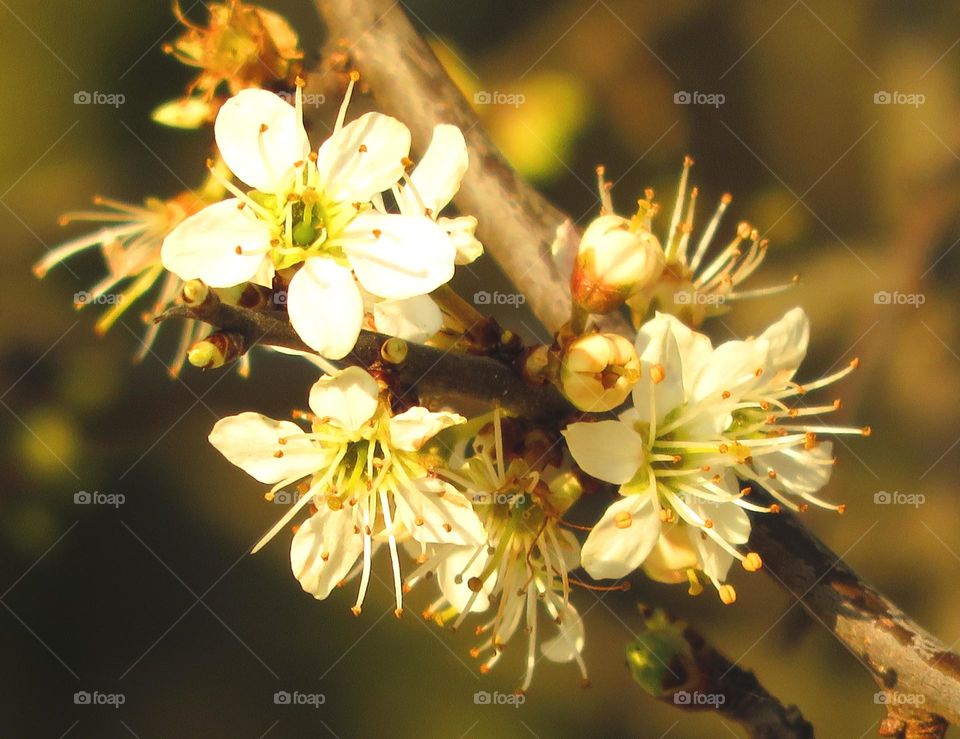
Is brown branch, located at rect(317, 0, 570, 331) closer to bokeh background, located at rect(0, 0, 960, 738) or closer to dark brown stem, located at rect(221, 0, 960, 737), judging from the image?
dark brown stem, located at rect(221, 0, 960, 737)

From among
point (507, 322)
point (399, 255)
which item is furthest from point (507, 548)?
point (507, 322)

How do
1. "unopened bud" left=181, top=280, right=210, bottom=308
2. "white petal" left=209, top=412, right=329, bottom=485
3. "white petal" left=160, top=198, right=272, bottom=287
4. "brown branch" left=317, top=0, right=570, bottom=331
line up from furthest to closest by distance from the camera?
1. "brown branch" left=317, top=0, right=570, bottom=331
2. "white petal" left=209, top=412, right=329, bottom=485
3. "white petal" left=160, top=198, right=272, bottom=287
4. "unopened bud" left=181, top=280, right=210, bottom=308

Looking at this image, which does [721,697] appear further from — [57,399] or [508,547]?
[57,399]

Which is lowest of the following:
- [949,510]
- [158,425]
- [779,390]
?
[158,425]

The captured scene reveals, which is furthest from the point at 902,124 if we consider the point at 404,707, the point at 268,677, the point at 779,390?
the point at 268,677

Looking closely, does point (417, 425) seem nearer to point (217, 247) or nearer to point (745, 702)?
point (217, 247)

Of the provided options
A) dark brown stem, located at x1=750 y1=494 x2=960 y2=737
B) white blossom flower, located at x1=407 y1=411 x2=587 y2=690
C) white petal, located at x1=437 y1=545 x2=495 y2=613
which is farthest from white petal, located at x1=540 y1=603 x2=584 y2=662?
dark brown stem, located at x1=750 y1=494 x2=960 y2=737
